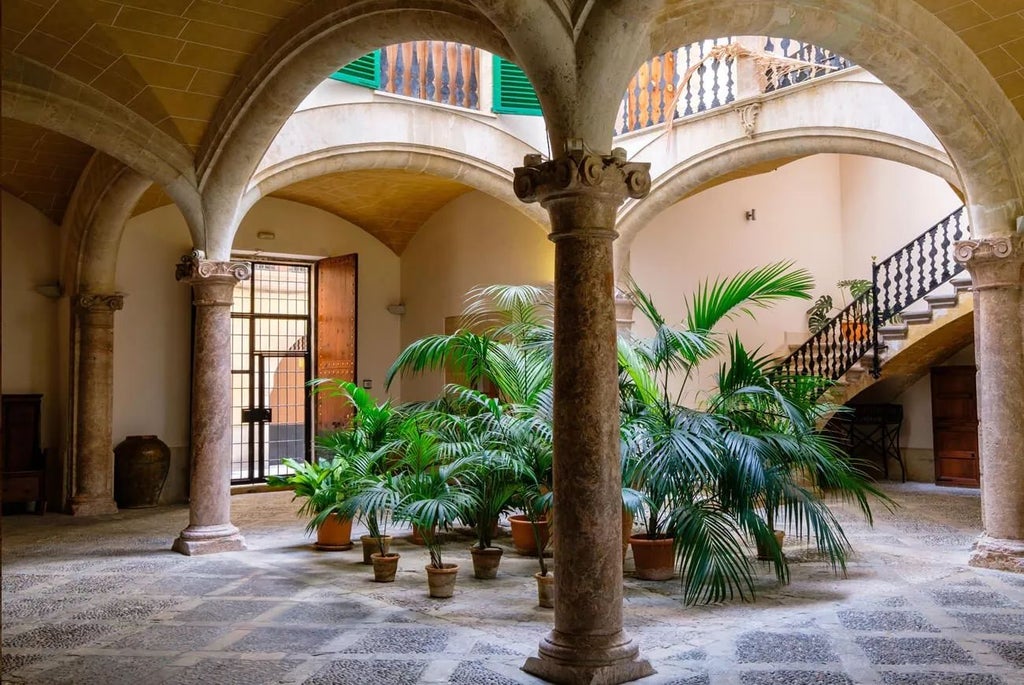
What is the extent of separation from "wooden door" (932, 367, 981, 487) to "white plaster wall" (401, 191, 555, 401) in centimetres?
536

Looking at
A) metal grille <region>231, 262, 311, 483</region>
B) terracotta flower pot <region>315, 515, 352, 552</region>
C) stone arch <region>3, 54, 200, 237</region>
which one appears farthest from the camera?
metal grille <region>231, 262, 311, 483</region>

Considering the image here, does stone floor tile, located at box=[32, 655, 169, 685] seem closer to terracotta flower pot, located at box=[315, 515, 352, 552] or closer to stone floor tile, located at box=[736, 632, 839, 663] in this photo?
stone floor tile, located at box=[736, 632, 839, 663]

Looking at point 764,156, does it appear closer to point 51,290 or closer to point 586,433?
point 586,433

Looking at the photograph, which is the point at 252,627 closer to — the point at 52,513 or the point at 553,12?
the point at 553,12

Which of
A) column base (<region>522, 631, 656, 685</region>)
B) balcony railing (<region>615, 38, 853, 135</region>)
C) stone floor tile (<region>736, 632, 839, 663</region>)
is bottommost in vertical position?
stone floor tile (<region>736, 632, 839, 663</region>)

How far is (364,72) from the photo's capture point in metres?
9.17

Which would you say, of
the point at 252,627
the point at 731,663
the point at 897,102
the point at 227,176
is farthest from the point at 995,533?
the point at 227,176

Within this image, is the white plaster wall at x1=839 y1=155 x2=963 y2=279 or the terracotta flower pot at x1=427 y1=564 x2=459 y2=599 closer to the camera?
the terracotta flower pot at x1=427 y1=564 x2=459 y2=599

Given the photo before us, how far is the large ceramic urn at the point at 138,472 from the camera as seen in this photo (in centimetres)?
1027

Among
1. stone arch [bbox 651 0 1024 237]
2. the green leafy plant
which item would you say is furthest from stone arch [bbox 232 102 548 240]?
the green leafy plant

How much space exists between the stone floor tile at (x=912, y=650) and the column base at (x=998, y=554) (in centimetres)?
216

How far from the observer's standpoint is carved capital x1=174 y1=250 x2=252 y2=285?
725 cm

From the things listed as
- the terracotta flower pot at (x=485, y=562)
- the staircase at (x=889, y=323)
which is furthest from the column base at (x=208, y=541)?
the staircase at (x=889, y=323)

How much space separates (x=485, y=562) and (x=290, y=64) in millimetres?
3817
